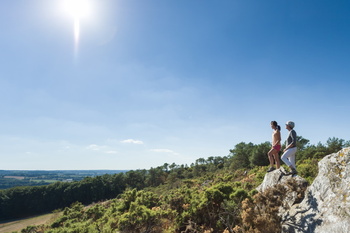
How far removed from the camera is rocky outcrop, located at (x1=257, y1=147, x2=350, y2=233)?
4277mm

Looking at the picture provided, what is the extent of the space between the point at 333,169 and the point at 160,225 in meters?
7.02

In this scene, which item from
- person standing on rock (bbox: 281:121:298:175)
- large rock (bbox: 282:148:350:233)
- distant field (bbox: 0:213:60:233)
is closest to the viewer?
A: large rock (bbox: 282:148:350:233)

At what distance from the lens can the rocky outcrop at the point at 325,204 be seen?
428 centimetres

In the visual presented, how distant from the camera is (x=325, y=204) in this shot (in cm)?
480

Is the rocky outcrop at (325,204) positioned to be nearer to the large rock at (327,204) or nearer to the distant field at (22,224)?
the large rock at (327,204)

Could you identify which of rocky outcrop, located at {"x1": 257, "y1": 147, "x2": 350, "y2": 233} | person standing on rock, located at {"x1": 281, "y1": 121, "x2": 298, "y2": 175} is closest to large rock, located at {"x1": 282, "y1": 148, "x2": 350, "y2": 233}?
rocky outcrop, located at {"x1": 257, "y1": 147, "x2": 350, "y2": 233}

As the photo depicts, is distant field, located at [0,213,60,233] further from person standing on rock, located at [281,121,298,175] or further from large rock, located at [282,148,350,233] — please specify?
large rock, located at [282,148,350,233]

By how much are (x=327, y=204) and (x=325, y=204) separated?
65 millimetres

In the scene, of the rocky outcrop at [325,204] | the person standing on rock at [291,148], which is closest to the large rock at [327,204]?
the rocky outcrop at [325,204]

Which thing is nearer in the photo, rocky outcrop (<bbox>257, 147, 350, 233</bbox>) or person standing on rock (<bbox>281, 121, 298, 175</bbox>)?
rocky outcrop (<bbox>257, 147, 350, 233</bbox>)

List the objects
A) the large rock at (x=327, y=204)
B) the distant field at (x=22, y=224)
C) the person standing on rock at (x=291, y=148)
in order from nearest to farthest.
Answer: the large rock at (x=327, y=204) < the person standing on rock at (x=291, y=148) < the distant field at (x=22, y=224)

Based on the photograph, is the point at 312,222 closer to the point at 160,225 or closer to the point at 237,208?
the point at 237,208

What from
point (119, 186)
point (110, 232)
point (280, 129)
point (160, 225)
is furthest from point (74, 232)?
point (119, 186)

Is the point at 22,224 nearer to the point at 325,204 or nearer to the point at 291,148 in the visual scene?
A: the point at 291,148
